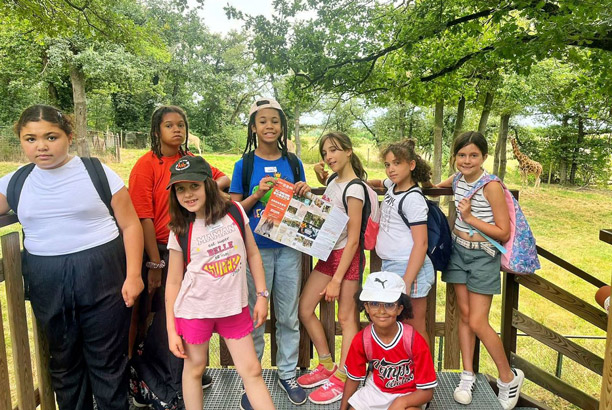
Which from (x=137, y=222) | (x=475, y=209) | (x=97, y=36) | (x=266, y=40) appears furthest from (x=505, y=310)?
(x=97, y=36)

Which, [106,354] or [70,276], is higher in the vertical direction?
[70,276]

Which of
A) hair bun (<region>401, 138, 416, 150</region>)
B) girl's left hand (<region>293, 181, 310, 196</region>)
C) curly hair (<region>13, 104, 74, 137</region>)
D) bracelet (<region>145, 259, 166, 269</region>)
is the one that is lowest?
bracelet (<region>145, 259, 166, 269</region>)

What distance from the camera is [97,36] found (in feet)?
29.2

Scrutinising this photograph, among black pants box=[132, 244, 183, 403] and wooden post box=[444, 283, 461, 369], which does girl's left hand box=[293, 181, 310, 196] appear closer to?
black pants box=[132, 244, 183, 403]

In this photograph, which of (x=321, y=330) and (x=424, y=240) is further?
(x=321, y=330)

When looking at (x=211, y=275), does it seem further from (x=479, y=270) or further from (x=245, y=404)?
(x=479, y=270)

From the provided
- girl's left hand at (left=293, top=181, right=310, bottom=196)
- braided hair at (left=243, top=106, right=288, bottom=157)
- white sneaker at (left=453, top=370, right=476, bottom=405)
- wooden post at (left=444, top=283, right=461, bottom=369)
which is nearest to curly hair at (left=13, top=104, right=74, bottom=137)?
braided hair at (left=243, top=106, right=288, bottom=157)

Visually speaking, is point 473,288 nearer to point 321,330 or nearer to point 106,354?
point 321,330

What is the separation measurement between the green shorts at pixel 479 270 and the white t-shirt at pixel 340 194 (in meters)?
0.71

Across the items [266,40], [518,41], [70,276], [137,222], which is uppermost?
[266,40]

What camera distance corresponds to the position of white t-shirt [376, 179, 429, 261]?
8.13ft

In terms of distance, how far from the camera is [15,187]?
6.71ft

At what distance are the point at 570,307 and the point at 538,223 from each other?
41.1 feet

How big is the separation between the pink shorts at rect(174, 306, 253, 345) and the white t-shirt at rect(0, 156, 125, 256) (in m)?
0.60
